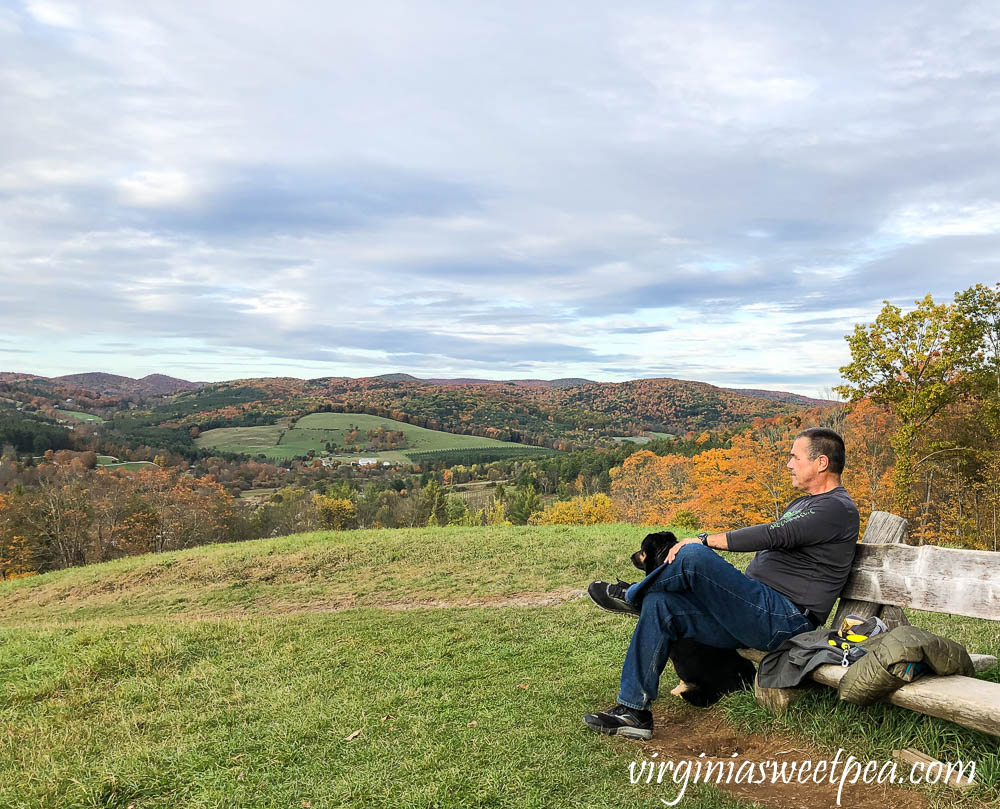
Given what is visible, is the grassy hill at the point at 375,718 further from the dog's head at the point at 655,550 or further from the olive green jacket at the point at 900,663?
the dog's head at the point at 655,550

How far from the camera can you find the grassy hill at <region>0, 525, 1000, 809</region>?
3350mm

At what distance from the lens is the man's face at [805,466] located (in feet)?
13.8

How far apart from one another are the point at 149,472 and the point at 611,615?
55486 millimetres

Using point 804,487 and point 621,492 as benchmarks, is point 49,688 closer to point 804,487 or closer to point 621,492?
point 804,487

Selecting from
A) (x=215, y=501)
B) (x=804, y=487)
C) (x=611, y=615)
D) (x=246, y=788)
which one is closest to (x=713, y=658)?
(x=804, y=487)

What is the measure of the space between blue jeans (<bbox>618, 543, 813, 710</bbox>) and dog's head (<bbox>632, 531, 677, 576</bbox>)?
0.16 m

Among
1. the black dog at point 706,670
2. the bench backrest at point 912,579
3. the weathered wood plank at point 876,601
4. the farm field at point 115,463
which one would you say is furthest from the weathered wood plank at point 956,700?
the farm field at point 115,463

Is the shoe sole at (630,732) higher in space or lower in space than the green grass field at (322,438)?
higher

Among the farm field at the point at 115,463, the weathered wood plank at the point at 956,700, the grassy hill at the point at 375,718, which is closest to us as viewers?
the weathered wood plank at the point at 956,700

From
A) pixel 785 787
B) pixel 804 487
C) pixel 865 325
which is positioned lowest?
pixel 785 787

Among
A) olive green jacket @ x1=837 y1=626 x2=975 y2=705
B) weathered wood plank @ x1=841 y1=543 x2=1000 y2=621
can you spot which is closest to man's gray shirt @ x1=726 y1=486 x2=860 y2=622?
weathered wood plank @ x1=841 y1=543 x2=1000 y2=621

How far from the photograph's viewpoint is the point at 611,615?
830cm

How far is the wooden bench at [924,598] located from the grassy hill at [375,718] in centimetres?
35

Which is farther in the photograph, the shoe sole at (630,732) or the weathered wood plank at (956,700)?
the shoe sole at (630,732)
